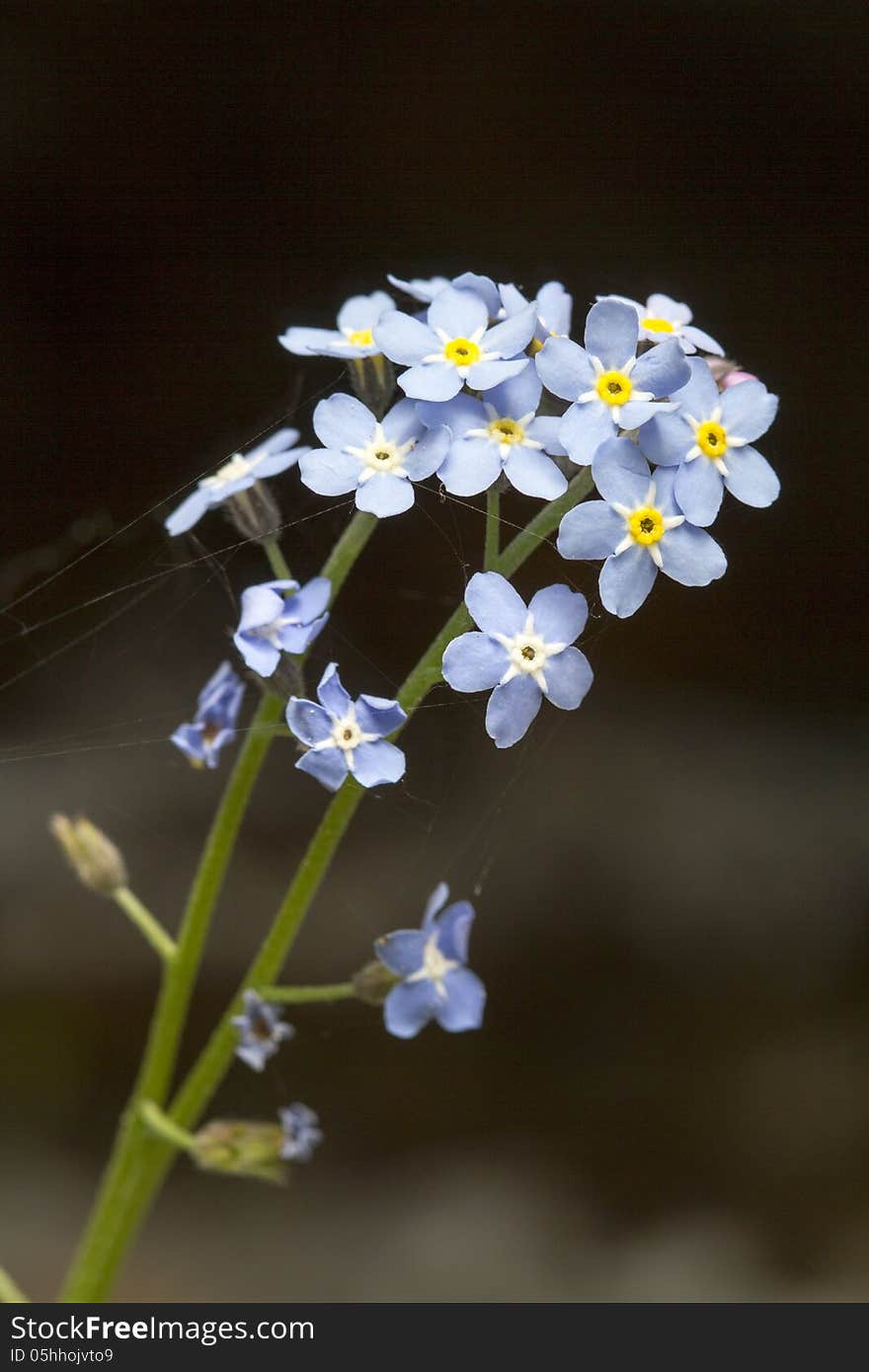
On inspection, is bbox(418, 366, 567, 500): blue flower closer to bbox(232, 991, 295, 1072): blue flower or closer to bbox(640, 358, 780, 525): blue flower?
bbox(640, 358, 780, 525): blue flower

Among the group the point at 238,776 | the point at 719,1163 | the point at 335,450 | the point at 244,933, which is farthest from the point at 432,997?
the point at 719,1163

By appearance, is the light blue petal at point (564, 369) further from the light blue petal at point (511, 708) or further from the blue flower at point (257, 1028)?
the blue flower at point (257, 1028)

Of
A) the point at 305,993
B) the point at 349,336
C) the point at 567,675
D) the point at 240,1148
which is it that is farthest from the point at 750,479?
the point at 240,1148

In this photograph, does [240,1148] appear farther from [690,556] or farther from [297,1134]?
[690,556]

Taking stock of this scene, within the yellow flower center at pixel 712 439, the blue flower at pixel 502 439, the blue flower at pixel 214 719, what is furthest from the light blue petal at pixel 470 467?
the blue flower at pixel 214 719

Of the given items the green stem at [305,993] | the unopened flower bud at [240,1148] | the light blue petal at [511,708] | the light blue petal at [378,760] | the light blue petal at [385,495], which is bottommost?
the unopened flower bud at [240,1148]

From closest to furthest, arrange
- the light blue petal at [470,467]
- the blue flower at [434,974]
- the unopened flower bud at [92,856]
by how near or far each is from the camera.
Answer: the light blue petal at [470,467] → the blue flower at [434,974] → the unopened flower bud at [92,856]
